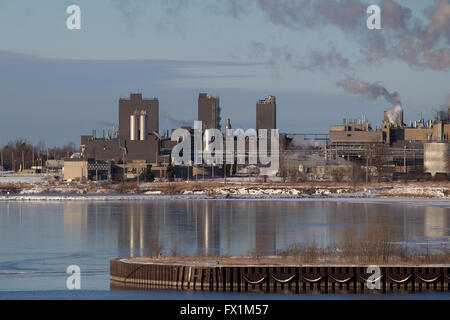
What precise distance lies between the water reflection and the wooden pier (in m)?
3.74

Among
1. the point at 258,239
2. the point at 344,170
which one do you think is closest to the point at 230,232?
the point at 258,239

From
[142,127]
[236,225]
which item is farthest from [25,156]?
[236,225]

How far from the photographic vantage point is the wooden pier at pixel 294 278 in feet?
76.5

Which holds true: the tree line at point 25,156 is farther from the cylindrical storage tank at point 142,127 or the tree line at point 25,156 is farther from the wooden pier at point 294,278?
the wooden pier at point 294,278

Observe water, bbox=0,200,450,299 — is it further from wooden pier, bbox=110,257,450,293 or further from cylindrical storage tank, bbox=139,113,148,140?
cylindrical storage tank, bbox=139,113,148,140

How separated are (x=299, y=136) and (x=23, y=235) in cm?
11009

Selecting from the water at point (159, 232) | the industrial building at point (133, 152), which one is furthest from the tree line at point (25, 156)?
the water at point (159, 232)

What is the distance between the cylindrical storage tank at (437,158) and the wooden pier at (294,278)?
85.6 metres

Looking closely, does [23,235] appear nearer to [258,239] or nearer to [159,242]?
[159,242]

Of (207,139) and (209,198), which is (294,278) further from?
(207,139)

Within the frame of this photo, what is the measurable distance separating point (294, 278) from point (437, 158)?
88.6 m

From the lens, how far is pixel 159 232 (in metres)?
39.0
